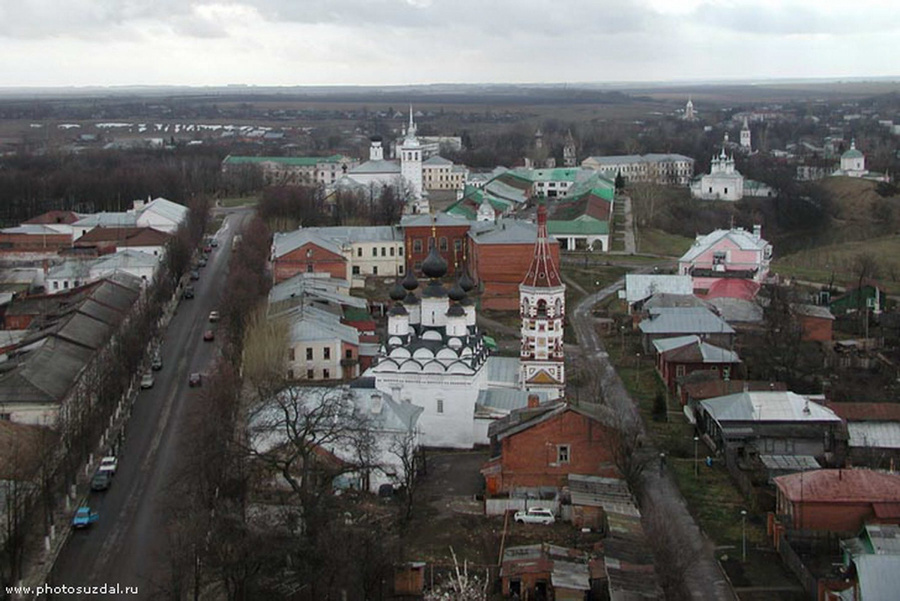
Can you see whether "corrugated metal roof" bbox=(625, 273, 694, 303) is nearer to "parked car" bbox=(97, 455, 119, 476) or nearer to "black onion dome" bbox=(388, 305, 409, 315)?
"black onion dome" bbox=(388, 305, 409, 315)

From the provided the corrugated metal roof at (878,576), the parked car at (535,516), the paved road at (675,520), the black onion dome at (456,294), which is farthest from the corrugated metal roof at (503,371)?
the corrugated metal roof at (878,576)

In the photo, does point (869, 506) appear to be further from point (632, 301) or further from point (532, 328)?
point (632, 301)

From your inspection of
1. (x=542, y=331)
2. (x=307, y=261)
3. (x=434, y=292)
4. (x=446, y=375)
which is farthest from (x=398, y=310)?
(x=307, y=261)

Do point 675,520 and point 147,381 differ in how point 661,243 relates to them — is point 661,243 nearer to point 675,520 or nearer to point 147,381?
point 147,381

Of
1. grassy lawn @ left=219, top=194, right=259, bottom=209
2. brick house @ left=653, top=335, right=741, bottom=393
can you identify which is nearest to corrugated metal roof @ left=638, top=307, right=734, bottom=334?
brick house @ left=653, top=335, right=741, bottom=393

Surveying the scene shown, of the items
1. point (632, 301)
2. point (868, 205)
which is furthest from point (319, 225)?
point (868, 205)

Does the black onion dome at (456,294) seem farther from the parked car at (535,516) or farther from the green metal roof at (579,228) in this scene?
the green metal roof at (579,228)
